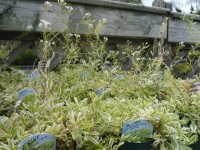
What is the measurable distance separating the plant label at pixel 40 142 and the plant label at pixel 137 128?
242 mm

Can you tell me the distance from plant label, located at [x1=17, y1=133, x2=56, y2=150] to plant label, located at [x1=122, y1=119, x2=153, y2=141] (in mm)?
242

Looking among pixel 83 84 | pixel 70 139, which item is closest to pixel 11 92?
pixel 83 84

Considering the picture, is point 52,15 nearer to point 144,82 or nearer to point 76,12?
point 76,12

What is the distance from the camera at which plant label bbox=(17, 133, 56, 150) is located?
723 mm

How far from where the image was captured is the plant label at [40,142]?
72cm

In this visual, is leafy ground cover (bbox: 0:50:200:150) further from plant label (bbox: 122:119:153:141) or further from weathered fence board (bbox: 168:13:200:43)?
weathered fence board (bbox: 168:13:200:43)

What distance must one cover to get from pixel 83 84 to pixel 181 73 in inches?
56.2

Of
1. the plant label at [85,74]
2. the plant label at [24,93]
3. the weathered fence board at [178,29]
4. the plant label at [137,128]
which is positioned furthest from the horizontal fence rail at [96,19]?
the plant label at [137,128]

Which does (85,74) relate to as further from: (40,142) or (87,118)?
(40,142)

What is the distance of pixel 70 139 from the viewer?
2.67 feet

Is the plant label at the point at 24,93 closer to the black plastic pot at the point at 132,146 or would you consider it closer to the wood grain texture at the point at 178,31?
the black plastic pot at the point at 132,146

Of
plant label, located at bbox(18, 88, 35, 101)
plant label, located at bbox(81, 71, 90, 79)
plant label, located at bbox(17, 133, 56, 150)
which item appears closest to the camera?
plant label, located at bbox(17, 133, 56, 150)

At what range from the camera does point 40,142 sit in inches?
29.5

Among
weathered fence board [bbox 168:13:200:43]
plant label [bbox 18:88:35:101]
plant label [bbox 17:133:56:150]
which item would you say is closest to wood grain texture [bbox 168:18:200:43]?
weathered fence board [bbox 168:13:200:43]
